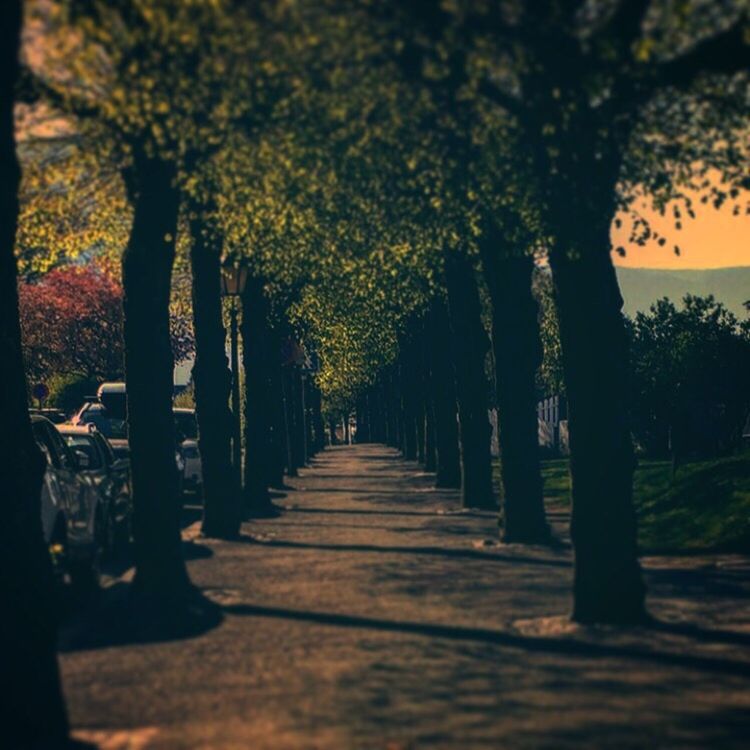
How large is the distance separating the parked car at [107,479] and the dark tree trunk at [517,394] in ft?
17.0

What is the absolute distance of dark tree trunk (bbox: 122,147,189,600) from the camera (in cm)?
1823

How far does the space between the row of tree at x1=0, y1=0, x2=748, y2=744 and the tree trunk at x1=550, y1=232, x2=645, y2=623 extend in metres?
0.02

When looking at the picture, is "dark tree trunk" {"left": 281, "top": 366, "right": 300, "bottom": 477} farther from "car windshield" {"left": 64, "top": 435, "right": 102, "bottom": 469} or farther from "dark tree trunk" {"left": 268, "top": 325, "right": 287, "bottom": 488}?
"car windshield" {"left": 64, "top": 435, "right": 102, "bottom": 469}

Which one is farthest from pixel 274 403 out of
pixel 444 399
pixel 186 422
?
pixel 186 422

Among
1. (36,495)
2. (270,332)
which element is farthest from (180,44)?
(270,332)

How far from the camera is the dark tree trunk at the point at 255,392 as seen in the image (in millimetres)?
35188

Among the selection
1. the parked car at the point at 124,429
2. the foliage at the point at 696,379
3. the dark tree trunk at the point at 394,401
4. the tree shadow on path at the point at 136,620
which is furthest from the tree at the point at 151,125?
the dark tree trunk at the point at 394,401

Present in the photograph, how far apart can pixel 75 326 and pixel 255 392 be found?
196 feet

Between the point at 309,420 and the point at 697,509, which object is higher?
the point at 309,420

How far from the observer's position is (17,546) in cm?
1112

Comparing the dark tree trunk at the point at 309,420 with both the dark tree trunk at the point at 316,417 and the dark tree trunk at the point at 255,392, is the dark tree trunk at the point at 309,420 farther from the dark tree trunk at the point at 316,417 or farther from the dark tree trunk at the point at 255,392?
the dark tree trunk at the point at 255,392

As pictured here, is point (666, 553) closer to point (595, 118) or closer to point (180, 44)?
point (595, 118)

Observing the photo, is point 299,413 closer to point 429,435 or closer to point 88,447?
point 429,435

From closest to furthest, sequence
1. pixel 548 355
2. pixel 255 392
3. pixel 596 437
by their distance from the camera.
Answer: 1. pixel 596 437
2. pixel 255 392
3. pixel 548 355
